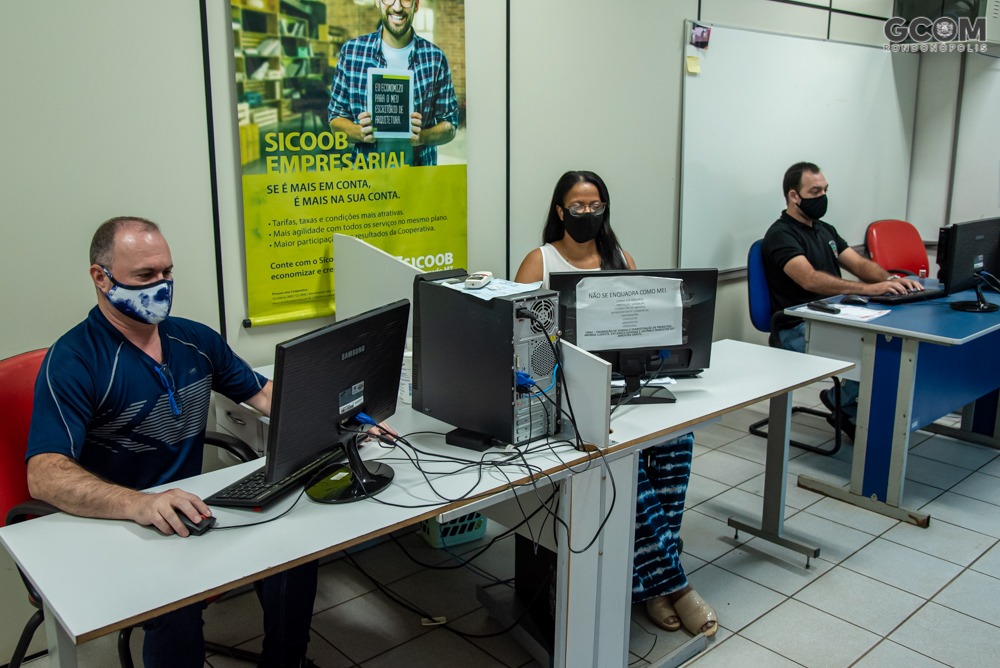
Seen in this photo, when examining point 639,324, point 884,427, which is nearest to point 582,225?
point 639,324

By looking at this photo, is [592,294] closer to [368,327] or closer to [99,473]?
[368,327]

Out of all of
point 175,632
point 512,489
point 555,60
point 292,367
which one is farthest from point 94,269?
point 555,60

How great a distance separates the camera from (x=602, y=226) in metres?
2.95

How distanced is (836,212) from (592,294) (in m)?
3.33

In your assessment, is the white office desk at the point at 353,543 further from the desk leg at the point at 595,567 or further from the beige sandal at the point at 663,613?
the beige sandal at the point at 663,613

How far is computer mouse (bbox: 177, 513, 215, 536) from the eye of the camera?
1553 mm

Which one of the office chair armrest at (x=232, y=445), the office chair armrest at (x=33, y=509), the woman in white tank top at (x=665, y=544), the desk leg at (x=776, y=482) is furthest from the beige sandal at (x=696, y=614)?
the office chair armrest at (x=33, y=509)

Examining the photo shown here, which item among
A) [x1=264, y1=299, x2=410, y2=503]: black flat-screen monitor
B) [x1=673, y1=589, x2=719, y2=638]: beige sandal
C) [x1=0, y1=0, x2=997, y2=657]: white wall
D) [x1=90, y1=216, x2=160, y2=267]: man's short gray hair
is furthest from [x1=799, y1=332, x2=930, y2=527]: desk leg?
[x1=90, y1=216, x2=160, y2=267]: man's short gray hair

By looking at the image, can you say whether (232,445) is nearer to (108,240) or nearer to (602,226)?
(108,240)

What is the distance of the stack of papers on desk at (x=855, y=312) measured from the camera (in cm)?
318

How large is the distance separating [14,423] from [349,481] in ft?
2.95

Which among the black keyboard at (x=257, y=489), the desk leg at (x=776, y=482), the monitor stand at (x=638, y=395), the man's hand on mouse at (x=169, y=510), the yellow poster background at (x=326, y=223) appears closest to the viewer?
the man's hand on mouse at (x=169, y=510)

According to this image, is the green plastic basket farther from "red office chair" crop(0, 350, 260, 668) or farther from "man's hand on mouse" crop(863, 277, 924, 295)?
"man's hand on mouse" crop(863, 277, 924, 295)

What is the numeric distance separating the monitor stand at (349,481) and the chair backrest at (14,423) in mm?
745
